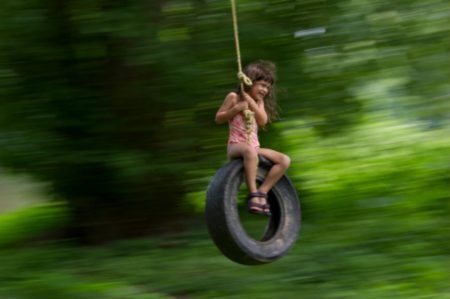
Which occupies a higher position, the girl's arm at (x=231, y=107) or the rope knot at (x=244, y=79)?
the rope knot at (x=244, y=79)

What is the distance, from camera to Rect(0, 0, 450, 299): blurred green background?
6.28 m

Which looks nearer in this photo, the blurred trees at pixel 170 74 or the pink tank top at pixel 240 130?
the pink tank top at pixel 240 130

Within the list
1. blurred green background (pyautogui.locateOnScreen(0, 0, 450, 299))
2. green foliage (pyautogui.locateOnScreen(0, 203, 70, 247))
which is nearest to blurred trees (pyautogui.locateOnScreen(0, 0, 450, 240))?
blurred green background (pyautogui.locateOnScreen(0, 0, 450, 299))

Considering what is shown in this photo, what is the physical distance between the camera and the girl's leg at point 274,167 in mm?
4289

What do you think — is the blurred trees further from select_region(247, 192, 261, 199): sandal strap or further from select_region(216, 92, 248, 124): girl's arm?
select_region(247, 192, 261, 199): sandal strap

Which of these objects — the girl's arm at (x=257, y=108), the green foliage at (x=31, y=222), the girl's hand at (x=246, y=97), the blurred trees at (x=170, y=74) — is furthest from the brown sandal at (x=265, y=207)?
the green foliage at (x=31, y=222)

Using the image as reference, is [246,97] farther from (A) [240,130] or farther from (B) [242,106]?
(A) [240,130]

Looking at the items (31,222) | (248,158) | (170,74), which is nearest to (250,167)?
(248,158)

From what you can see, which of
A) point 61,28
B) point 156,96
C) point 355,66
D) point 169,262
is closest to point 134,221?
point 169,262

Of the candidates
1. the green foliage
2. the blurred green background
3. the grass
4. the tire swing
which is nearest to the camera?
the tire swing

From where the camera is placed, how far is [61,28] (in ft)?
21.2

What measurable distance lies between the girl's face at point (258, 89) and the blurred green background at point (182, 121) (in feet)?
6.92

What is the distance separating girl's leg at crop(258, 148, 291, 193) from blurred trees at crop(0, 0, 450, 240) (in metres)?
2.19

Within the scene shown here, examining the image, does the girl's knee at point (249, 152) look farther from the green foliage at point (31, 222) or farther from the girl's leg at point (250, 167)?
the green foliage at point (31, 222)
